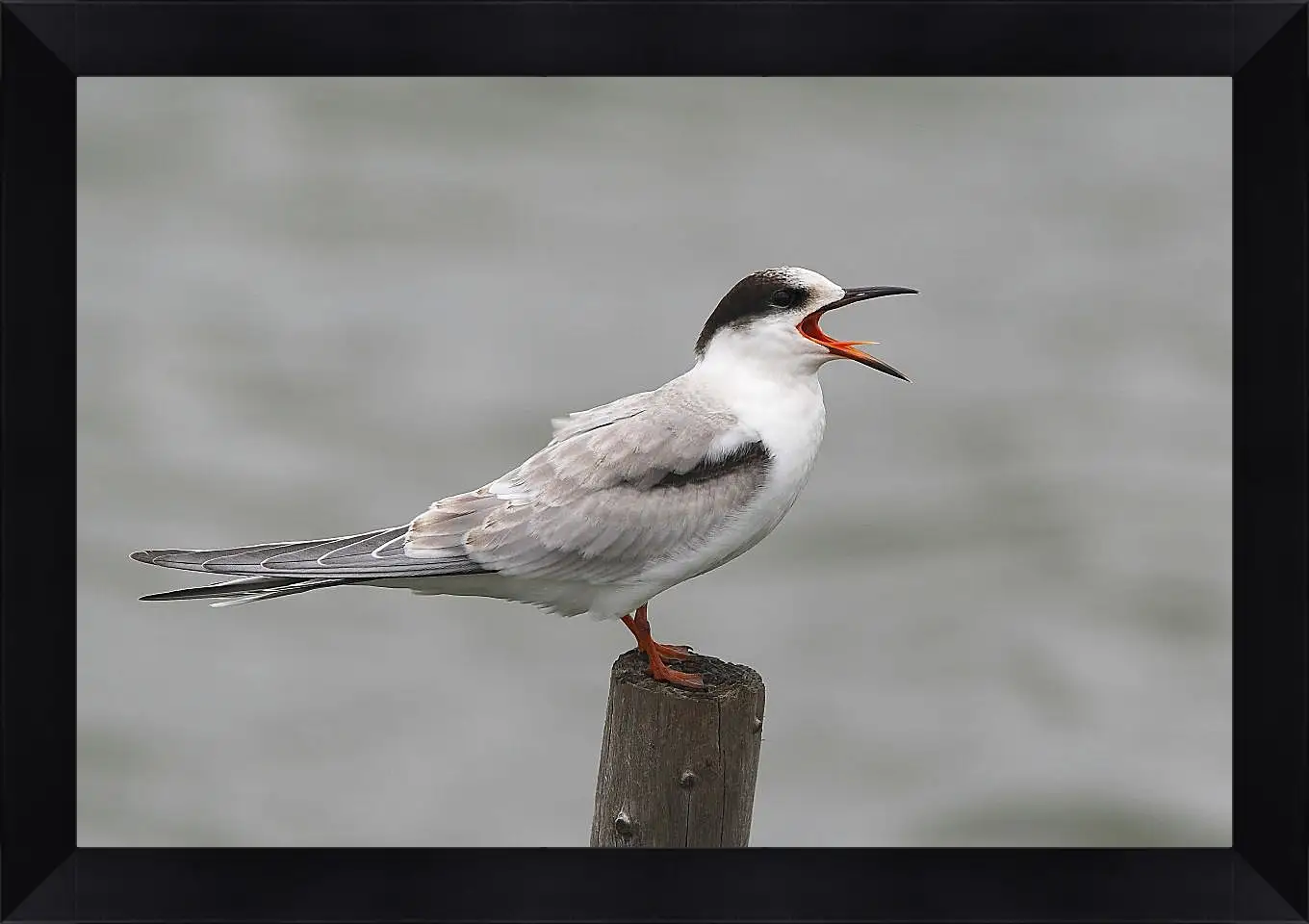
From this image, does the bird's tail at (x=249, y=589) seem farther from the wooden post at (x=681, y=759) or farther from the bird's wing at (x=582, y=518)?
the wooden post at (x=681, y=759)

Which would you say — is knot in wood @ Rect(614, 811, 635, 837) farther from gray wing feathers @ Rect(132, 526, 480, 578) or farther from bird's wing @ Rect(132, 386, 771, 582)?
gray wing feathers @ Rect(132, 526, 480, 578)

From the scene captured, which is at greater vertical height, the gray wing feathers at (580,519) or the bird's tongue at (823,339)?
the bird's tongue at (823,339)

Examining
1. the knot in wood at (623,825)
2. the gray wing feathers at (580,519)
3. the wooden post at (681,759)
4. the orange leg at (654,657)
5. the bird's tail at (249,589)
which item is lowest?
the knot in wood at (623,825)

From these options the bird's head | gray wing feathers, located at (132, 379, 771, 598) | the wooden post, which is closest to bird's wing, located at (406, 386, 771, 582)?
gray wing feathers, located at (132, 379, 771, 598)

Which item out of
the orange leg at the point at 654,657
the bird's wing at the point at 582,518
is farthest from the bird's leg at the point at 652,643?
the bird's wing at the point at 582,518
